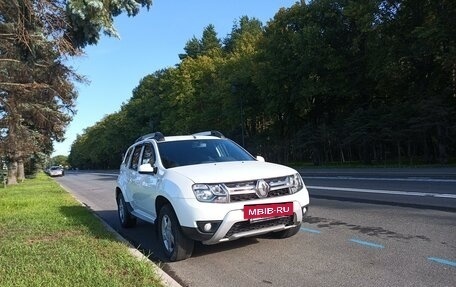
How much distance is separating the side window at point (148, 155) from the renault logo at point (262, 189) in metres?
2.33

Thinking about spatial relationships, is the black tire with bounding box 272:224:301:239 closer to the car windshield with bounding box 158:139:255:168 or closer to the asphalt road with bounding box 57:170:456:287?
the asphalt road with bounding box 57:170:456:287

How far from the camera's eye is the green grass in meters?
5.39

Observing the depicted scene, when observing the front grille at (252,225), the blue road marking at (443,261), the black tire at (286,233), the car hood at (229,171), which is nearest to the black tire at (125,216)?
the car hood at (229,171)

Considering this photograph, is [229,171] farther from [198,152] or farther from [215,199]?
[198,152]

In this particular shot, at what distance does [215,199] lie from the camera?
→ 6.27 m

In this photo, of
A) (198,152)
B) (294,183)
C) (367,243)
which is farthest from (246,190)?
(367,243)

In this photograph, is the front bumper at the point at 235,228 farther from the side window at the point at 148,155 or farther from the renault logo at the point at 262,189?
the side window at the point at 148,155

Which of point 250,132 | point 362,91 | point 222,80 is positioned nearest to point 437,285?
point 362,91

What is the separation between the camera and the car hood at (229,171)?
6375 millimetres

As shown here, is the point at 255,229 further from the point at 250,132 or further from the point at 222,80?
the point at 250,132

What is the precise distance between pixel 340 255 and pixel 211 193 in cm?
193

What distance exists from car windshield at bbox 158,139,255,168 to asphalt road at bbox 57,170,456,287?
4.46 ft

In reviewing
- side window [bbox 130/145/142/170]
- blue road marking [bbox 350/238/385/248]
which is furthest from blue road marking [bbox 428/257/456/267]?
side window [bbox 130/145/142/170]

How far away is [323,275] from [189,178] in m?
2.15
